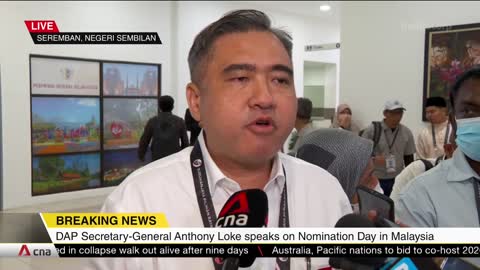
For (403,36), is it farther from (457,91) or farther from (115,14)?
(115,14)

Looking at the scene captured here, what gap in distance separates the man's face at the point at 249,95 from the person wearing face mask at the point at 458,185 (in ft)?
1.80

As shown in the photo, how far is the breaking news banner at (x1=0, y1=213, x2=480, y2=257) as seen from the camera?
0.62 m

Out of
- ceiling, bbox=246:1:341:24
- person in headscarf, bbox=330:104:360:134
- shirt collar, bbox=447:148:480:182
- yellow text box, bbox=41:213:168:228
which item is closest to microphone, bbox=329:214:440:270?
yellow text box, bbox=41:213:168:228

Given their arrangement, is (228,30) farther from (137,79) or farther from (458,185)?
(137,79)

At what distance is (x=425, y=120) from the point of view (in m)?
3.34

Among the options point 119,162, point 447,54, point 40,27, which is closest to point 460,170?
point 40,27

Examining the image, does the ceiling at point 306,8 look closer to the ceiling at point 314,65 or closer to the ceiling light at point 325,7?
the ceiling light at point 325,7

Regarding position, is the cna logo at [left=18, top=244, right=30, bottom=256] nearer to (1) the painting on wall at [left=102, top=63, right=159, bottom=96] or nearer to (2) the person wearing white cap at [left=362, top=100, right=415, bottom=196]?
(2) the person wearing white cap at [left=362, top=100, right=415, bottom=196]

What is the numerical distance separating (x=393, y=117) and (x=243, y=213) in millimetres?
2812

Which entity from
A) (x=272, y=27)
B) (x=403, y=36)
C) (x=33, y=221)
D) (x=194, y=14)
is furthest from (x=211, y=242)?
(x=194, y=14)

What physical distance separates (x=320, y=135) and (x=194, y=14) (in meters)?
4.56

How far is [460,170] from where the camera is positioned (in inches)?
42.6

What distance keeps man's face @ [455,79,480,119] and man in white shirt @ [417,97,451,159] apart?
6.12ft

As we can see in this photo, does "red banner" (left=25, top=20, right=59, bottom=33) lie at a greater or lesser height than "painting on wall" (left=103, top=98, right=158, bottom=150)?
greater
